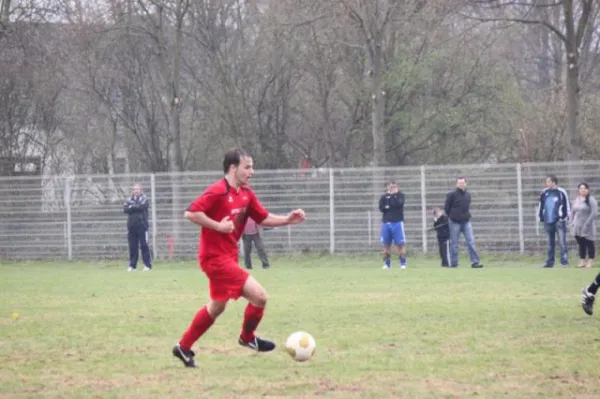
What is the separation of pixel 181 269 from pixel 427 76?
12012mm

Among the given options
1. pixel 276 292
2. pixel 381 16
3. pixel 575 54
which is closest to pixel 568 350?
pixel 276 292

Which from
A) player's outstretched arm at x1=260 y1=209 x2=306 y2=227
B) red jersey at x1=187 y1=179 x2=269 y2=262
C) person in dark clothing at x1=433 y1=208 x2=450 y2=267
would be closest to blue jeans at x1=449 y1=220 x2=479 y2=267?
person in dark clothing at x1=433 y1=208 x2=450 y2=267

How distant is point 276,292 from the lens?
15859 mm

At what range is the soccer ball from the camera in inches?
330

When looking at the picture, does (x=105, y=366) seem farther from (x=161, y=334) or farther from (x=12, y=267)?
(x=12, y=267)

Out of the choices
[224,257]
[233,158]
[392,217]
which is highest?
[233,158]

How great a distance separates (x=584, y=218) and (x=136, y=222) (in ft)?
34.2

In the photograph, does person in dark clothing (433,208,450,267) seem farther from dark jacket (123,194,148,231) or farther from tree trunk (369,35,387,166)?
dark jacket (123,194,148,231)

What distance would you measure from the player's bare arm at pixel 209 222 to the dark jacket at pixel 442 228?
15651 mm

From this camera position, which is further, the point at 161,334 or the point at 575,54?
the point at 575,54

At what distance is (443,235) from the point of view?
78.0 ft

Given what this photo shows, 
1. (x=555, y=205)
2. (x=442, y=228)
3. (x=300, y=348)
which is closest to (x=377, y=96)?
(x=442, y=228)

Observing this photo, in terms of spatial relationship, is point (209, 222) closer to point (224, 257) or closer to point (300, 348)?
point (224, 257)

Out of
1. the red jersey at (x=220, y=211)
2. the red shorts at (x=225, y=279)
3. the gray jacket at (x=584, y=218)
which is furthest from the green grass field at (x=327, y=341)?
the gray jacket at (x=584, y=218)
